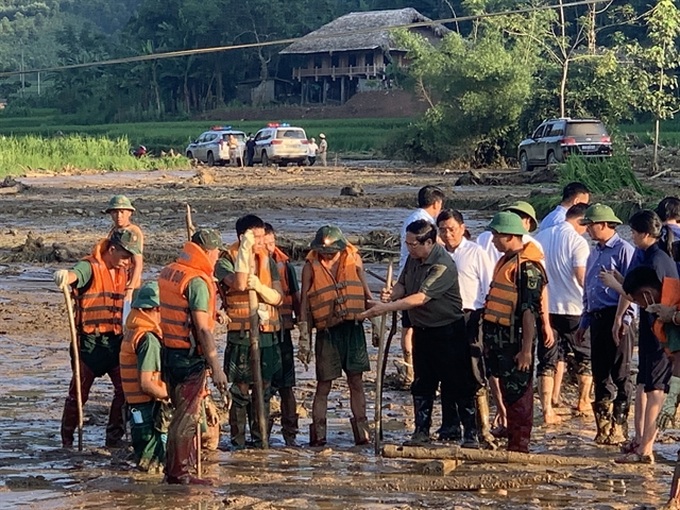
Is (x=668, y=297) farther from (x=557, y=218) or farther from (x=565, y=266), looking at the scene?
(x=557, y=218)

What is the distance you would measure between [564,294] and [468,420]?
151 cm

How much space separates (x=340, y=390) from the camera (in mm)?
11219

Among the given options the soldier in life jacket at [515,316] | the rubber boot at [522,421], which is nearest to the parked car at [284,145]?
the soldier in life jacket at [515,316]

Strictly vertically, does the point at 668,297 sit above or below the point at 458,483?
above

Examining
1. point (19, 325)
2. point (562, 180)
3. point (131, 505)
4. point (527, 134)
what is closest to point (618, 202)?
point (562, 180)

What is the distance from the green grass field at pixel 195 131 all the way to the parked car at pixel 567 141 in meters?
17.8

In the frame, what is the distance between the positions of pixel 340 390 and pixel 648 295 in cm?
432

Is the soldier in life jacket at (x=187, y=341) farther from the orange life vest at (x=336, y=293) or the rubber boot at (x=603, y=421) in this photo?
the rubber boot at (x=603, y=421)

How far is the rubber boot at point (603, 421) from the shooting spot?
9.20 metres

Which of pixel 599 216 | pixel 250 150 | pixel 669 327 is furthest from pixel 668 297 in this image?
pixel 250 150

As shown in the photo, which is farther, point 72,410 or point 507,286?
point 72,410

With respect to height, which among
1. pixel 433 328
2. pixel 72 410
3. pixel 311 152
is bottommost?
pixel 311 152

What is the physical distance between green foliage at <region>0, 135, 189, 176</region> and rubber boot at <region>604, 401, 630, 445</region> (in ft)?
115

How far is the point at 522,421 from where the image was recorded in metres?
8.49
